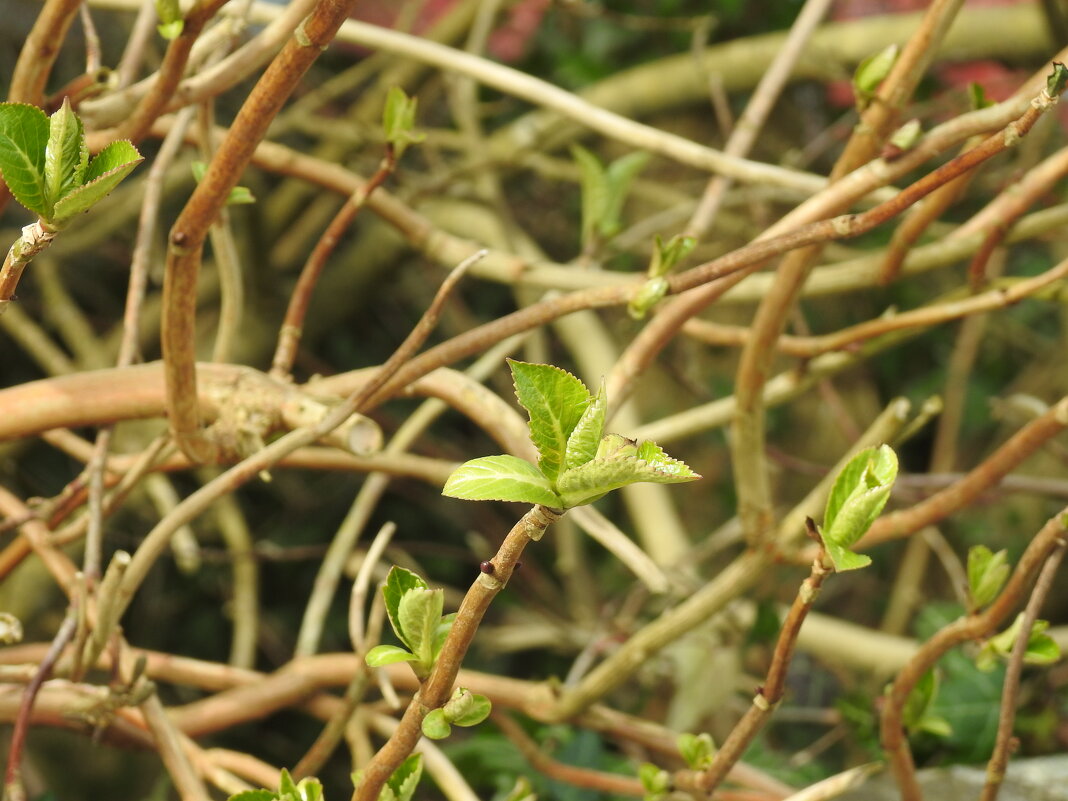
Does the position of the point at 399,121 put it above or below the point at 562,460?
above

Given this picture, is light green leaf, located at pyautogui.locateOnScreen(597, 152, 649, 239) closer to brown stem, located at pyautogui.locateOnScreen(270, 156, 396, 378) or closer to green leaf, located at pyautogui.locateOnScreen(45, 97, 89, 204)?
brown stem, located at pyautogui.locateOnScreen(270, 156, 396, 378)

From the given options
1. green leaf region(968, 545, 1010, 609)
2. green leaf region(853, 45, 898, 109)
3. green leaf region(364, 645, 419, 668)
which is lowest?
green leaf region(968, 545, 1010, 609)

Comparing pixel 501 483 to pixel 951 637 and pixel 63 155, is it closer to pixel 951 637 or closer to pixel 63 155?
pixel 63 155

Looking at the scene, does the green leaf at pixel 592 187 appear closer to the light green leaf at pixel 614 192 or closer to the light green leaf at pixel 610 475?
the light green leaf at pixel 614 192

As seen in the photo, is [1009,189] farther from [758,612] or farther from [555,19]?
[555,19]

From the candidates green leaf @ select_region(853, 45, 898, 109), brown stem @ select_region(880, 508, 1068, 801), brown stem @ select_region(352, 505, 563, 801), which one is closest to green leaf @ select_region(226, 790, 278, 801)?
brown stem @ select_region(352, 505, 563, 801)

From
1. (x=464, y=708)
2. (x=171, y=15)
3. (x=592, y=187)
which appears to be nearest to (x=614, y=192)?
(x=592, y=187)

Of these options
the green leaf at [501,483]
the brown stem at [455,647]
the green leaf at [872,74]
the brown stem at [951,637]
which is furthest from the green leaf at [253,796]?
the green leaf at [872,74]
